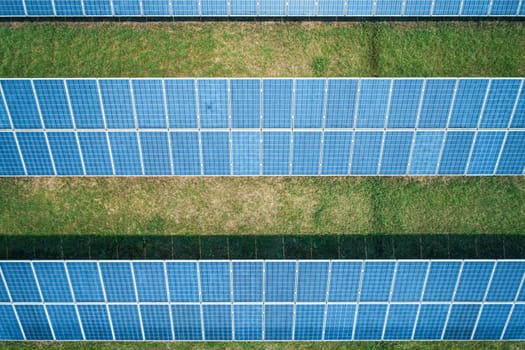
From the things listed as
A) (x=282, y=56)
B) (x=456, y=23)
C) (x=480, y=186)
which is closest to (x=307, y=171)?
(x=282, y=56)

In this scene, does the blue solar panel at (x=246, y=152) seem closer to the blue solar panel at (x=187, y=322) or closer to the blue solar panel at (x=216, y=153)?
the blue solar panel at (x=216, y=153)

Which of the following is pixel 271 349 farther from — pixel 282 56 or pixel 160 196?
pixel 282 56

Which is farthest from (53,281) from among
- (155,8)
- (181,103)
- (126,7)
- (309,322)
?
(155,8)

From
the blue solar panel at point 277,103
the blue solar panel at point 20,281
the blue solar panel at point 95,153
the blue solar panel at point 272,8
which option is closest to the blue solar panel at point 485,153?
the blue solar panel at point 277,103

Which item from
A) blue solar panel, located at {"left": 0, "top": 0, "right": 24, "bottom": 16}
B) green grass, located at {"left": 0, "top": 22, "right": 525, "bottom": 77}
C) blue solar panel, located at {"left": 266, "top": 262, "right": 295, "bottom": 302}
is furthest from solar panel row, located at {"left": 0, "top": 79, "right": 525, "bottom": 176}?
blue solar panel, located at {"left": 266, "top": 262, "right": 295, "bottom": 302}

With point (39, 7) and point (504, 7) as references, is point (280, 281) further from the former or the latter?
point (39, 7)
